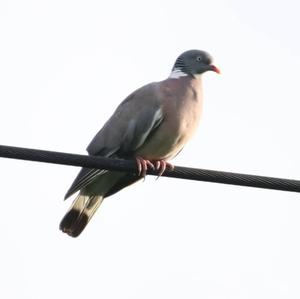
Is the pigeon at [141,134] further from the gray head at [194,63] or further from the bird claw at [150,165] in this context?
the gray head at [194,63]

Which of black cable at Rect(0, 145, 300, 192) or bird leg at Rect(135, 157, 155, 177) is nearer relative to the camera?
black cable at Rect(0, 145, 300, 192)

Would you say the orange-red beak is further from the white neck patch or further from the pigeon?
the pigeon

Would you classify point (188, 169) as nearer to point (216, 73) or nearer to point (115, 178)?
point (115, 178)

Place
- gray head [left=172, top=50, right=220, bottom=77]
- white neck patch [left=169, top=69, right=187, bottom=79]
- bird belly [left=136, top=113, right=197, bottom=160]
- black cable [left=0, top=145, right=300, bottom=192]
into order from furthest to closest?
gray head [left=172, top=50, right=220, bottom=77]
white neck patch [left=169, top=69, right=187, bottom=79]
bird belly [left=136, top=113, right=197, bottom=160]
black cable [left=0, top=145, right=300, bottom=192]

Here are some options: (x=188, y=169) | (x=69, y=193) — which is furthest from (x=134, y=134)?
(x=188, y=169)

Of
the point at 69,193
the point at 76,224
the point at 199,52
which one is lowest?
the point at 76,224

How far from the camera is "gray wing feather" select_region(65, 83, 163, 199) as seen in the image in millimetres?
7391

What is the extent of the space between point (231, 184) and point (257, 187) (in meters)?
0.14

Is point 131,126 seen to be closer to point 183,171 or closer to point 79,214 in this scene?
point 79,214

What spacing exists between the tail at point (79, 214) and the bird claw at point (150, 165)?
68cm

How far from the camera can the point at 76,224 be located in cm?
757

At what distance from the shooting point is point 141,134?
24.2ft

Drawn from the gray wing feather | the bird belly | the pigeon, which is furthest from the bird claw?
the gray wing feather

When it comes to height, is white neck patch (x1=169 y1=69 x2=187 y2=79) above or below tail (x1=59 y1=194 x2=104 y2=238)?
above
